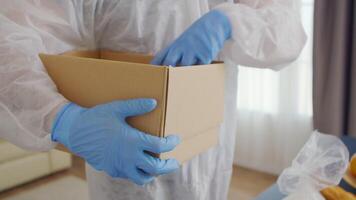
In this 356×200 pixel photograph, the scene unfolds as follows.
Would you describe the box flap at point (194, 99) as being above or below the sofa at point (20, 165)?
above

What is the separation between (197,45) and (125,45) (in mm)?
217

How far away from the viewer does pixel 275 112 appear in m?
2.38

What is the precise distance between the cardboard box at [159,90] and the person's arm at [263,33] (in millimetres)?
108

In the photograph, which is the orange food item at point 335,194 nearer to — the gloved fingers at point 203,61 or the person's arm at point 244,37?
the person's arm at point 244,37

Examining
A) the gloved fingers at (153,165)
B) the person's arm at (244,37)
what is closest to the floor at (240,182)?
the person's arm at (244,37)

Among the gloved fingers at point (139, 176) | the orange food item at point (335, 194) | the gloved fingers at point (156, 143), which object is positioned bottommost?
the orange food item at point (335, 194)

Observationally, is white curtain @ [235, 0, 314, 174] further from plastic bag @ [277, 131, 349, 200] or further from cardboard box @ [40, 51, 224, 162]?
cardboard box @ [40, 51, 224, 162]

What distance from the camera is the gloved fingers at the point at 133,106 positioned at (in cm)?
62

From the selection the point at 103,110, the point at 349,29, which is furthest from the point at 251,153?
the point at 103,110

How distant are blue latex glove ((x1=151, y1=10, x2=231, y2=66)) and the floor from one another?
1.48m

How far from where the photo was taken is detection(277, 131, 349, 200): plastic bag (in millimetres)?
1023

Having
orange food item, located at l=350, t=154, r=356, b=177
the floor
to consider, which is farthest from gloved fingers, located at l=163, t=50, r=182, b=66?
the floor

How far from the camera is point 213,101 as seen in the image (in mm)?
805

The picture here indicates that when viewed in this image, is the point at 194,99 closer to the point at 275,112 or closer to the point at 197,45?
the point at 197,45
